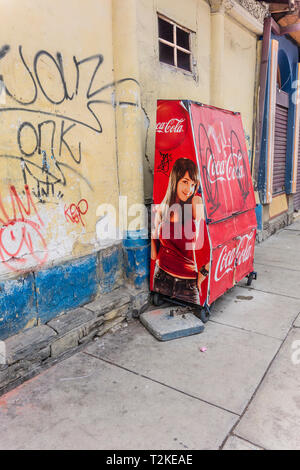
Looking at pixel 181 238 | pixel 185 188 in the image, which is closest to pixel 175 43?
pixel 185 188

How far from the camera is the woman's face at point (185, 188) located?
3.50 meters

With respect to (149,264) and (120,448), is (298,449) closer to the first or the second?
(120,448)

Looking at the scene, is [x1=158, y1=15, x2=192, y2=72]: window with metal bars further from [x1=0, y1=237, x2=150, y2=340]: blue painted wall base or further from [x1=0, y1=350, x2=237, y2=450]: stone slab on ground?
[x1=0, y1=350, x2=237, y2=450]: stone slab on ground

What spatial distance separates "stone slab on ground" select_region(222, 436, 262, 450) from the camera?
2105 mm

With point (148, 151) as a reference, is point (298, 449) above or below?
below

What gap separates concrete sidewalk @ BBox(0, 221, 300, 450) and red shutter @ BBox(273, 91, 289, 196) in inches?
198

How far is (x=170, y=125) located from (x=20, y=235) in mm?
1850

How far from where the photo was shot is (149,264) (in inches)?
157

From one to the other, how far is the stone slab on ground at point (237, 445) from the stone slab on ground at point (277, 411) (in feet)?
0.14

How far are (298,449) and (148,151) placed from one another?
3196mm

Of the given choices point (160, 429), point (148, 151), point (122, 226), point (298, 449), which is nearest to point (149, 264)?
point (122, 226)

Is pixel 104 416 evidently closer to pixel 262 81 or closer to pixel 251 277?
pixel 251 277

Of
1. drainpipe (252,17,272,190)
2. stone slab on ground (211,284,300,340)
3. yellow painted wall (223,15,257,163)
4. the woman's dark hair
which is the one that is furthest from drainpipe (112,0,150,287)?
drainpipe (252,17,272,190)

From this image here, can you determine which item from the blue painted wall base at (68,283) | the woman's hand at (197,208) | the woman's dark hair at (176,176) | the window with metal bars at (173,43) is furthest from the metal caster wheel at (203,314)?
the window with metal bars at (173,43)
